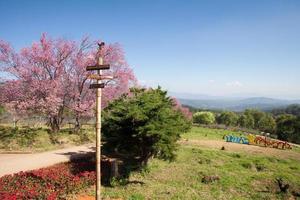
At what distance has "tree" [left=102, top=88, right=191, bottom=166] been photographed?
15414mm

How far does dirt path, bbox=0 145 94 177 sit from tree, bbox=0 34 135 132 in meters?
5.13

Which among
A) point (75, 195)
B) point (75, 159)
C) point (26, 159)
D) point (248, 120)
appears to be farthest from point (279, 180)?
point (248, 120)

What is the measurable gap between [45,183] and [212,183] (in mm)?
9940

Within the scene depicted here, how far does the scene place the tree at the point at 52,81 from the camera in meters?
24.5

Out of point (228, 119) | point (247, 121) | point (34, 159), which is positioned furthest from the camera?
point (228, 119)

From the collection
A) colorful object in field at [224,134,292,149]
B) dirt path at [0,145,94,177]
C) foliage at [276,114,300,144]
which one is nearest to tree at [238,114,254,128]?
foliage at [276,114,300,144]

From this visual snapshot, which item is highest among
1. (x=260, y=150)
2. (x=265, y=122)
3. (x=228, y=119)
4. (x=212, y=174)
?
(x=212, y=174)

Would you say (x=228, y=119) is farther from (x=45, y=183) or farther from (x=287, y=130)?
(x=45, y=183)

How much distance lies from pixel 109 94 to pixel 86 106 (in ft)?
11.1

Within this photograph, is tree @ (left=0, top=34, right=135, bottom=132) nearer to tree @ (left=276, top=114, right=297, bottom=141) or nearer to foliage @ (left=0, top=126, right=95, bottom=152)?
foliage @ (left=0, top=126, right=95, bottom=152)

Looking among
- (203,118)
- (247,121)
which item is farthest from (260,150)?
(247,121)

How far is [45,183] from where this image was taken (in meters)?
13.9

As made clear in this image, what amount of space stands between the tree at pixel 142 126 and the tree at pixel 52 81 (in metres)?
9.38

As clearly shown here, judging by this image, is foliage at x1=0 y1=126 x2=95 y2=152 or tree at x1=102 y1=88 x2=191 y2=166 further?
foliage at x1=0 y1=126 x2=95 y2=152
